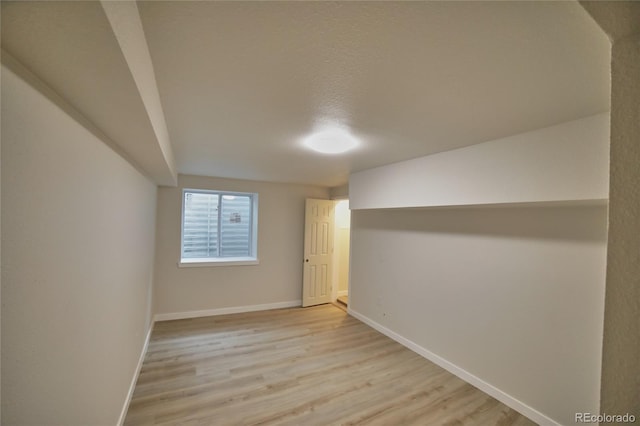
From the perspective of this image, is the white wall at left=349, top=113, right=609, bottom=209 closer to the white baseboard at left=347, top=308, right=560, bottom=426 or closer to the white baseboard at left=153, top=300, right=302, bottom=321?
the white baseboard at left=347, top=308, right=560, bottom=426

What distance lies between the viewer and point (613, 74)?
477 mm

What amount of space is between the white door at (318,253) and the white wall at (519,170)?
210 centimetres

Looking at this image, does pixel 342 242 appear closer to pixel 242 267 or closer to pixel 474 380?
pixel 242 267

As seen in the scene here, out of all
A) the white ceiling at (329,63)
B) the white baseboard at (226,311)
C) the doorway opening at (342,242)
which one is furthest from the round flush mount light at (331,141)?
the white baseboard at (226,311)

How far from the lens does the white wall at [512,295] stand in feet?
6.13

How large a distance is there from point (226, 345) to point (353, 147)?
2.85 m

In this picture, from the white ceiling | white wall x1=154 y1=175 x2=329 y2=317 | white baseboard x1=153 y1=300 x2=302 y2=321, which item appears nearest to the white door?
white wall x1=154 y1=175 x2=329 y2=317

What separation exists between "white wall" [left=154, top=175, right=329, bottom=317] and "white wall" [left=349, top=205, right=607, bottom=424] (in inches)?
76.7

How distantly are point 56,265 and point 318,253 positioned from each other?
409cm

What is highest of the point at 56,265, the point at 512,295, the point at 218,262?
the point at 56,265

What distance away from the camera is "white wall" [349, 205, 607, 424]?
6.13 feet

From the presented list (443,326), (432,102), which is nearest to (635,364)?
(432,102)

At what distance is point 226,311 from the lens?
13.9 ft

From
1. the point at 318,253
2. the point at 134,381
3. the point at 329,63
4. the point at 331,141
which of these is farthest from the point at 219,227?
the point at 329,63
